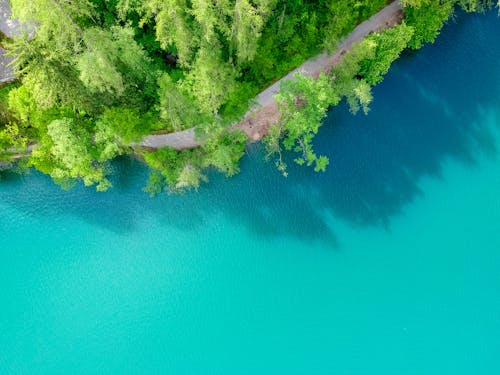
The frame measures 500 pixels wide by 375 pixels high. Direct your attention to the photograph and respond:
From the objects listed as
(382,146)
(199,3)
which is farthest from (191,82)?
(382,146)

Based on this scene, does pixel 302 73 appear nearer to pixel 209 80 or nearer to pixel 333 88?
pixel 333 88

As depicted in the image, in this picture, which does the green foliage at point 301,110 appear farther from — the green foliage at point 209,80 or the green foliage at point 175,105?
the green foliage at point 175,105

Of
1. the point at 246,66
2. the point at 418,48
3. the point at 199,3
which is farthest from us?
the point at 418,48

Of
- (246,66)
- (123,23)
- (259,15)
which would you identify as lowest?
(259,15)

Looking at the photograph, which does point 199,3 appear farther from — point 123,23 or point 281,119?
point 281,119

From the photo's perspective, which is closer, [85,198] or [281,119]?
[281,119]

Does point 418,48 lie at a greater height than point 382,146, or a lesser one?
greater

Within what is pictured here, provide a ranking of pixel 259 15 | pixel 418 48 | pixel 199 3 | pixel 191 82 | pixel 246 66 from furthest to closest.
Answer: pixel 418 48 → pixel 246 66 → pixel 191 82 → pixel 259 15 → pixel 199 3

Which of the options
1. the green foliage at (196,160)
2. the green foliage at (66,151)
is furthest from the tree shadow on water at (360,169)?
the green foliage at (66,151)
